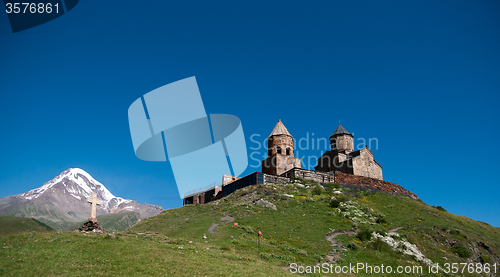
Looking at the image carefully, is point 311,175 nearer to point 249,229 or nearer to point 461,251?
point 249,229

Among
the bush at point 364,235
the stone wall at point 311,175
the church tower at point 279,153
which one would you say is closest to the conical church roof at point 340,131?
the church tower at point 279,153

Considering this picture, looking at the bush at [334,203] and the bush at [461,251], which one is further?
the bush at [334,203]

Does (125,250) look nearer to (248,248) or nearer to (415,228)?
(248,248)

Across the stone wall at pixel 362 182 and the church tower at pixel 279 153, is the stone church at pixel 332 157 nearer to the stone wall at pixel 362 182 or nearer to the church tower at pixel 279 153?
the church tower at pixel 279 153

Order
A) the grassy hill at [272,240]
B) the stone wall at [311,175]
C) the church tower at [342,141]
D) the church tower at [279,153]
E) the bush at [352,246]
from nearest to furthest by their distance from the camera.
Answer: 1. the grassy hill at [272,240]
2. the bush at [352,246]
3. the stone wall at [311,175]
4. the church tower at [279,153]
5. the church tower at [342,141]

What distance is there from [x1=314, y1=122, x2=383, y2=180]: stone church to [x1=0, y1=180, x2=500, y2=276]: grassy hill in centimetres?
848

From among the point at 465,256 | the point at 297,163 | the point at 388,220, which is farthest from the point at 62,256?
the point at 297,163

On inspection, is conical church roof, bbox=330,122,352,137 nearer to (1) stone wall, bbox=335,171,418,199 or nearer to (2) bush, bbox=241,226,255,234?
(1) stone wall, bbox=335,171,418,199

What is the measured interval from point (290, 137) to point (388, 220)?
25935mm

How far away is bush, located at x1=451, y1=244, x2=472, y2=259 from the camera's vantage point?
1289 inches

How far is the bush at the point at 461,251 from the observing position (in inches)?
1289

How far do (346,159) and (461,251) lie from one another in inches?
1107

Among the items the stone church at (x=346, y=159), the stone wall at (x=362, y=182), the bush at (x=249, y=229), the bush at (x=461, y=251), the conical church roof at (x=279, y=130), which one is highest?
the conical church roof at (x=279, y=130)

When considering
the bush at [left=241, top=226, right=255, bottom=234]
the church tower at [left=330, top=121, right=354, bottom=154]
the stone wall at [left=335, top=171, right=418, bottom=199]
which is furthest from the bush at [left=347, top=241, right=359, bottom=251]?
the church tower at [left=330, top=121, right=354, bottom=154]
